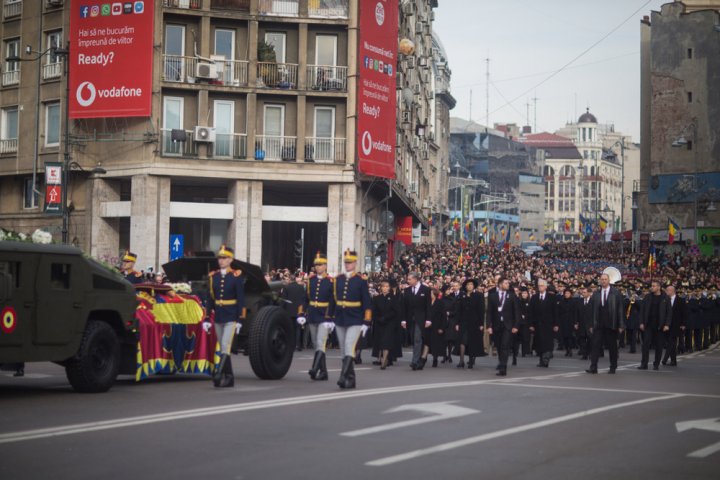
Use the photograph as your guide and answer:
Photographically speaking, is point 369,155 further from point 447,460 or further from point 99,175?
point 447,460

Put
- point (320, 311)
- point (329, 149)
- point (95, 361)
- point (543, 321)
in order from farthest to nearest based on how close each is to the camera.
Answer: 1. point (329, 149)
2. point (543, 321)
3. point (320, 311)
4. point (95, 361)

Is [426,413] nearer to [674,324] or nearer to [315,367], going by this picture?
[315,367]

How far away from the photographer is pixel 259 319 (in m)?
18.6

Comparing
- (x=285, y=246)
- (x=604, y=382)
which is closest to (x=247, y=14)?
(x=285, y=246)

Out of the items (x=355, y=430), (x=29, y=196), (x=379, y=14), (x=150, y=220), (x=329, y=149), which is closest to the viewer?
(x=355, y=430)

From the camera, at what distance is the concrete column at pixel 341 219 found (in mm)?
47906

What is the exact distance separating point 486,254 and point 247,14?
33895mm

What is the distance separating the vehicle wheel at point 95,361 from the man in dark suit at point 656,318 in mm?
14039

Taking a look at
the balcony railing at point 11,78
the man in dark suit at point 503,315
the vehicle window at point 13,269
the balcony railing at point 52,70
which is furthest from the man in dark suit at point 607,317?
the balcony railing at point 11,78

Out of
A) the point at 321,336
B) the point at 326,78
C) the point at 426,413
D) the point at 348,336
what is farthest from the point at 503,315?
the point at 326,78

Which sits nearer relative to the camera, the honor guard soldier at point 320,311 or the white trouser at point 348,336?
the white trouser at point 348,336

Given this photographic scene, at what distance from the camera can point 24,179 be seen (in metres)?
51.7

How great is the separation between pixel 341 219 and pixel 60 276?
32.4 meters

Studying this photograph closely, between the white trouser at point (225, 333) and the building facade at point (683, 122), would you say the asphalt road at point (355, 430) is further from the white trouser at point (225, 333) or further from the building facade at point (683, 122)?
the building facade at point (683, 122)
